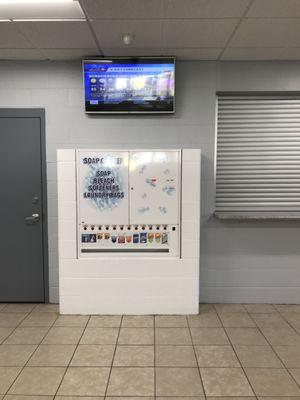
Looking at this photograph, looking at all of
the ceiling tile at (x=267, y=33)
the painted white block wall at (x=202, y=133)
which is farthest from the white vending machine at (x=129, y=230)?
the ceiling tile at (x=267, y=33)

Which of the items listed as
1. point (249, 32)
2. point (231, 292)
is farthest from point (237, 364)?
point (249, 32)

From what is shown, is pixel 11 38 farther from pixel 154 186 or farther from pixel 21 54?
pixel 154 186

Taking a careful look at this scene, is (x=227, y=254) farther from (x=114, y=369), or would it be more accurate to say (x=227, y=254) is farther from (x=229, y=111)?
(x=114, y=369)

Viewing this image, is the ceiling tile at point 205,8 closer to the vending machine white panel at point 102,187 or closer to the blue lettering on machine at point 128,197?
the blue lettering on machine at point 128,197

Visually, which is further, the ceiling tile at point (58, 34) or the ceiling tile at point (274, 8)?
the ceiling tile at point (58, 34)

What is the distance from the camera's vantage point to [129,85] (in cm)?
375

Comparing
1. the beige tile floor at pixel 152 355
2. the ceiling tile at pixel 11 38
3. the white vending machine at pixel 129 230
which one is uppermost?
the ceiling tile at pixel 11 38

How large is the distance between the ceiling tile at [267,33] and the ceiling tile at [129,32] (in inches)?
30.1

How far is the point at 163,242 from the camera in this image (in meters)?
3.67

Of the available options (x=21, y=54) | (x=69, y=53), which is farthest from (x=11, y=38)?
(x=69, y=53)

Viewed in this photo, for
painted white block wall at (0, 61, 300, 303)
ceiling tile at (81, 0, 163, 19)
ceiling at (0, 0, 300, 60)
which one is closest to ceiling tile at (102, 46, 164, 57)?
ceiling at (0, 0, 300, 60)

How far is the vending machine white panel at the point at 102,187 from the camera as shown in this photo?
362 centimetres

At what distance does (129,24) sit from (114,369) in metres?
2.92

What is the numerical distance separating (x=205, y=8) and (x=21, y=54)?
210 cm
